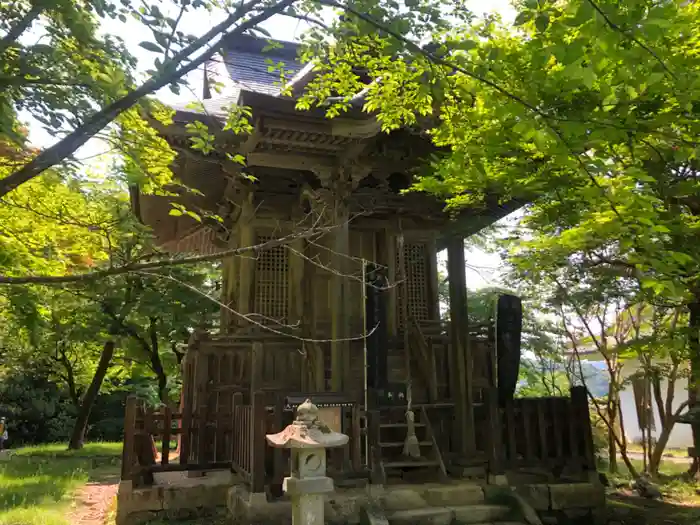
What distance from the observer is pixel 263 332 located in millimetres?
9922

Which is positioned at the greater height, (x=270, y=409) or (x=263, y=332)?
(x=263, y=332)

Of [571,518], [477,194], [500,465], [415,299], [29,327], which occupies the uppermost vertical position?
[477,194]

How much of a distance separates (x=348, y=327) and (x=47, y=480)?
813cm

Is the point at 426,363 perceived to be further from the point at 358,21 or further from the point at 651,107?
the point at 358,21

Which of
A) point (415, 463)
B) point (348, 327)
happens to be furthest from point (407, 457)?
point (348, 327)

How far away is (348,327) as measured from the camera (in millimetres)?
8422

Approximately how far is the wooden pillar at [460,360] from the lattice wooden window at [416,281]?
161 cm

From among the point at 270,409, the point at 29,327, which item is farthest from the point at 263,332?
the point at 29,327


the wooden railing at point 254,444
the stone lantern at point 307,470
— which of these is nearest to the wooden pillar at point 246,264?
the wooden railing at point 254,444

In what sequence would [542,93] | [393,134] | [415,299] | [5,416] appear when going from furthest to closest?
[5,416] < [415,299] < [393,134] < [542,93]

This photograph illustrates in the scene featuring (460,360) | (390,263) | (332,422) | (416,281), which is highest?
(390,263)

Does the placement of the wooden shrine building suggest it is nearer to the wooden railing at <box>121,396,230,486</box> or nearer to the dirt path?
the wooden railing at <box>121,396,230,486</box>

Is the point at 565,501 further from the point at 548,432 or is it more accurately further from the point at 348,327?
the point at 348,327

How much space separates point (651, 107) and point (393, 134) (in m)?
4.66
